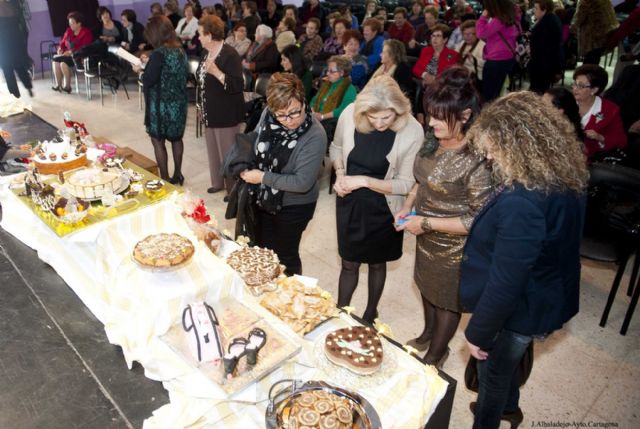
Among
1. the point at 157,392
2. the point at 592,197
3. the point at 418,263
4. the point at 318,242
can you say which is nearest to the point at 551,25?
the point at 592,197

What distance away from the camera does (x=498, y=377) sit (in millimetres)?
1946

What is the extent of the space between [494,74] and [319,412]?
5337 millimetres

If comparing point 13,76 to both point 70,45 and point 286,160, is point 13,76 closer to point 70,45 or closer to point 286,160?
point 70,45

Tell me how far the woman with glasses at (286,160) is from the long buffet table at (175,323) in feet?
1.50

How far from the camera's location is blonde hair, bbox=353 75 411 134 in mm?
2231

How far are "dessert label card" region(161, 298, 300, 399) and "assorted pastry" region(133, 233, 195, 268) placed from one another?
8.3 inches

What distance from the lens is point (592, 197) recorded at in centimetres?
305

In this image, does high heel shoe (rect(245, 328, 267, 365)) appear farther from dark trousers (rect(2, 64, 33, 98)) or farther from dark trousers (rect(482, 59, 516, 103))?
dark trousers (rect(2, 64, 33, 98))

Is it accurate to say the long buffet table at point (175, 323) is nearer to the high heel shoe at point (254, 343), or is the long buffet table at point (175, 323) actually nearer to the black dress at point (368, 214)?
the high heel shoe at point (254, 343)

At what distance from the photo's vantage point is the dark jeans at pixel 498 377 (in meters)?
1.86

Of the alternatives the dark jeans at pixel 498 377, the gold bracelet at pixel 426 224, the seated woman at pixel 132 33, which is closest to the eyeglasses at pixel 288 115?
the gold bracelet at pixel 426 224

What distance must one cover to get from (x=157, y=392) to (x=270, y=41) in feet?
17.3

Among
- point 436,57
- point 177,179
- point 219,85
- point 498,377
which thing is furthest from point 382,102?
point 436,57

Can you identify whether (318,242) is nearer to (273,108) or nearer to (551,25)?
(273,108)
